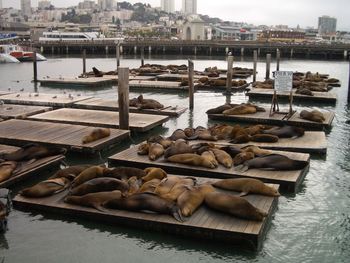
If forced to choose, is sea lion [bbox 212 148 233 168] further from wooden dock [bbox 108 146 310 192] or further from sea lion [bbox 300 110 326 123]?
sea lion [bbox 300 110 326 123]

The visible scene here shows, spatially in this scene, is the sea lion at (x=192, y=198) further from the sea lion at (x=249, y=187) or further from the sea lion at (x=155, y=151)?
the sea lion at (x=155, y=151)

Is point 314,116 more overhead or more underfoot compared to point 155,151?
more overhead

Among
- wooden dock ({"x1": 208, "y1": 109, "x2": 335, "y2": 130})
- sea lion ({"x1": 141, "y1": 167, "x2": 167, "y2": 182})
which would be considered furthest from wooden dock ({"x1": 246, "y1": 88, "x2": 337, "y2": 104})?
sea lion ({"x1": 141, "y1": 167, "x2": 167, "y2": 182})

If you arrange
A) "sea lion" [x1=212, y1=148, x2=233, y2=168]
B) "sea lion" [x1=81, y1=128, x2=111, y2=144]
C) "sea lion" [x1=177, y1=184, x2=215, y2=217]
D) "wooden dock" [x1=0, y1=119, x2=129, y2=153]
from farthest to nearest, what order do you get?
1. "sea lion" [x1=81, y1=128, x2=111, y2=144]
2. "wooden dock" [x1=0, y1=119, x2=129, y2=153]
3. "sea lion" [x1=212, y1=148, x2=233, y2=168]
4. "sea lion" [x1=177, y1=184, x2=215, y2=217]

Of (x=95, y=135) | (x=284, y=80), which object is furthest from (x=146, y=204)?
(x=284, y=80)

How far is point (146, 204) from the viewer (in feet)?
21.1

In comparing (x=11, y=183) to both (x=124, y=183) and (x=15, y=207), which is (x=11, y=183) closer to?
(x=15, y=207)

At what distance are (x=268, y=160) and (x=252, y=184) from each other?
4.60 ft

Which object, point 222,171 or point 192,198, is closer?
point 192,198

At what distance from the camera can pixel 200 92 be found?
21625mm

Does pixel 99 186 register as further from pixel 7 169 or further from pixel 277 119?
pixel 277 119

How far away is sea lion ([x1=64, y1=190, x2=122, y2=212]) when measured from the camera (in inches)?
265

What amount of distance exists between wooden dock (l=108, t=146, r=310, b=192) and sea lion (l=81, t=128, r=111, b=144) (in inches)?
48.9

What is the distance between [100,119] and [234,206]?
7.15m
